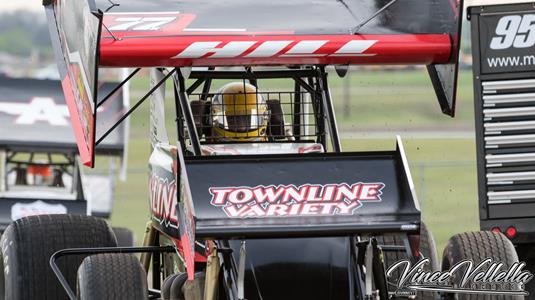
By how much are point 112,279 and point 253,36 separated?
1.53m

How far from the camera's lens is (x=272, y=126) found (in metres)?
8.43

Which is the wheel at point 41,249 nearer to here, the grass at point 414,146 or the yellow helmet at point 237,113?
the yellow helmet at point 237,113

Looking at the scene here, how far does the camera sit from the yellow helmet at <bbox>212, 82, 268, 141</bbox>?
821cm

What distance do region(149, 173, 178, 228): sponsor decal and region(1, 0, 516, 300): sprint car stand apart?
2.0 inches

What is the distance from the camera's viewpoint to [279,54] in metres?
7.16

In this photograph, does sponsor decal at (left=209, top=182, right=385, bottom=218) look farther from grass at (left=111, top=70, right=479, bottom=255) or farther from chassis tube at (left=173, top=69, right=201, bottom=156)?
grass at (left=111, top=70, right=479, bottom=255)

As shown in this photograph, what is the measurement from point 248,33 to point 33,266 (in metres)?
2.19

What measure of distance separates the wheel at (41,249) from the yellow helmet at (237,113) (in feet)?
3.61

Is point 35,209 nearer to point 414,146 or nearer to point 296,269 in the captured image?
point 296,269

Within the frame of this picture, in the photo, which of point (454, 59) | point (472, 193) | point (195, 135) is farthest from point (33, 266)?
point (472, 193)

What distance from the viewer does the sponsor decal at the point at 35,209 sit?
1472 cm

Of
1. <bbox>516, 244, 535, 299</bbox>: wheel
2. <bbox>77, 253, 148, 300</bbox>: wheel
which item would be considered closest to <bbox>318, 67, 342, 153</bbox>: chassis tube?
<bbox>77, 253, 148, 300</bbox>: wheel

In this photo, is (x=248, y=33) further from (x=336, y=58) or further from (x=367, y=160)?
(x=367, y=160)

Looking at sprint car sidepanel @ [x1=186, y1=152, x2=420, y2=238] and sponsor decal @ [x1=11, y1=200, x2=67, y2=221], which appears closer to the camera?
sprint car sidepanel @ [x1=186, y1=152, x2=420, y2=238]
